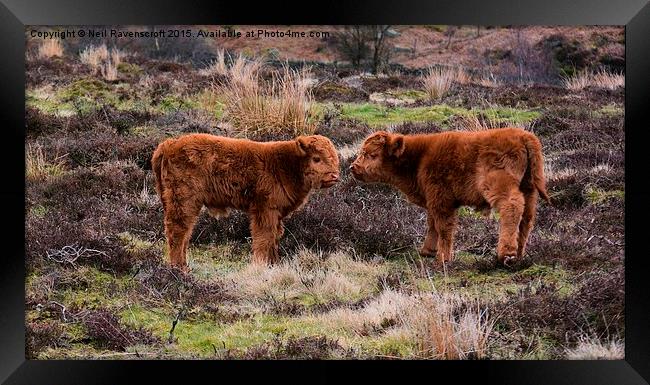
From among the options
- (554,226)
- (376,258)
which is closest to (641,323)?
(554,226)

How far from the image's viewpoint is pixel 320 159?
10242mm

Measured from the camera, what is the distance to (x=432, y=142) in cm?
1028

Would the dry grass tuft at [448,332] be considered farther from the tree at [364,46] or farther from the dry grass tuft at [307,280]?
the tree at [364,46]

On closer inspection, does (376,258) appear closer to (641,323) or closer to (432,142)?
(432,142)

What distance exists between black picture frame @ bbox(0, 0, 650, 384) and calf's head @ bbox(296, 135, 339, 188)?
49.2 inches

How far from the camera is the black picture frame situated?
31.2ft

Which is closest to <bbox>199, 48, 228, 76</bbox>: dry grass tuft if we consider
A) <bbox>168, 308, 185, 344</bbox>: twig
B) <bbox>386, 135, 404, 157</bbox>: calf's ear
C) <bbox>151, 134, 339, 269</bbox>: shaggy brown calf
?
<bbox>151, 134, 339, 269</bbox>: shaggy brown calf

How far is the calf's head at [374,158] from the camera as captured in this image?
1041 centimetres

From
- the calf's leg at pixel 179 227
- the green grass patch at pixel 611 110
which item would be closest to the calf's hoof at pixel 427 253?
the green grass patch at pixel 611 110

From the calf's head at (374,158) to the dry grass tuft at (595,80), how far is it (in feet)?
6.18

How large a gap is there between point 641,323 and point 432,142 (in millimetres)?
2576

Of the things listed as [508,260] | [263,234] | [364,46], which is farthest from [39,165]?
[508,260]

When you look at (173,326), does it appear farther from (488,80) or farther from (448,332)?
(488,80)

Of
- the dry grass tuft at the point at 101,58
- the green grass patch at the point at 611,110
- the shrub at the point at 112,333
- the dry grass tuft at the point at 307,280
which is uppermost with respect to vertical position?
the dry grass tuft at the point at 101,58
